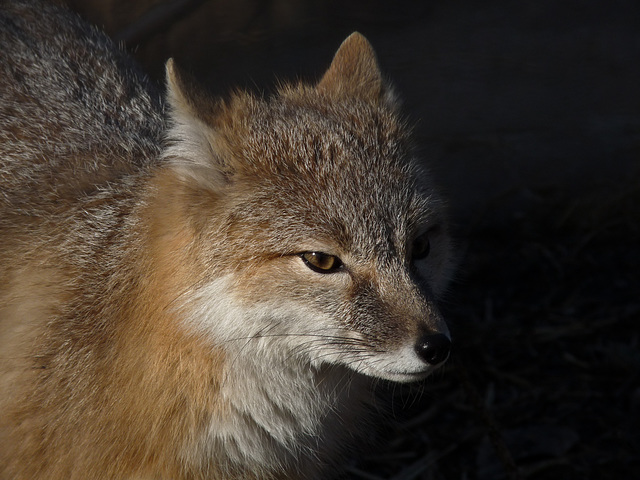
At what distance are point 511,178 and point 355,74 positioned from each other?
2.51 metres

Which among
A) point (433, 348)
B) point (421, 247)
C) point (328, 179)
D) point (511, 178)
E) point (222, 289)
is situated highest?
point (511, 178)

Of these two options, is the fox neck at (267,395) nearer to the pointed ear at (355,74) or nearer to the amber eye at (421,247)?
the amber eye at (421,247)

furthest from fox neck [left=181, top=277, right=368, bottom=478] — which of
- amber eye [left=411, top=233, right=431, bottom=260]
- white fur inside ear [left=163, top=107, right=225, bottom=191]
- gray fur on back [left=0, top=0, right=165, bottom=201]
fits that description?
gray fur on back [left=0, top=0, right=165, bottom=201]

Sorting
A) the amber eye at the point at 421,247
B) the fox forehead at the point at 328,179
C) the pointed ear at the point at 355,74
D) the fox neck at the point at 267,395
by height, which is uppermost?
the pointed ear at the point at 355,74

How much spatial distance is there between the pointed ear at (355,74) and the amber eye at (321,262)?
2.68 ft

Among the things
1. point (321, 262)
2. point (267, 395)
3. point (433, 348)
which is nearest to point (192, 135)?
point (321, 262)

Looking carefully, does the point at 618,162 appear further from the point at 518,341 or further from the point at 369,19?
the point at 369,19

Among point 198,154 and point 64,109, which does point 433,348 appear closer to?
point 198,154

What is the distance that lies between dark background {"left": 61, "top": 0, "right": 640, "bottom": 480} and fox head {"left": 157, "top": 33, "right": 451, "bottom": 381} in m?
1.28

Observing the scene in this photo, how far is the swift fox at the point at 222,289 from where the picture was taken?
2520 millimetres

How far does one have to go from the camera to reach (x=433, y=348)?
238 centimetres

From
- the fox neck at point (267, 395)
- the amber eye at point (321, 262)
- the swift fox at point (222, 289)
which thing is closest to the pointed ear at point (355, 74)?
the swift fox at point (222, 289)

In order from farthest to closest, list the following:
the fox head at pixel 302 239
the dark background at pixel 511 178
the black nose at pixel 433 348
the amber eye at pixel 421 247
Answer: the dark background at pixel 511 178, the amber eye at pixel 421 247, the fox head at pixel 302 239, the black nose at pixel 433 348

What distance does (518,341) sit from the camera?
15.2 ft
